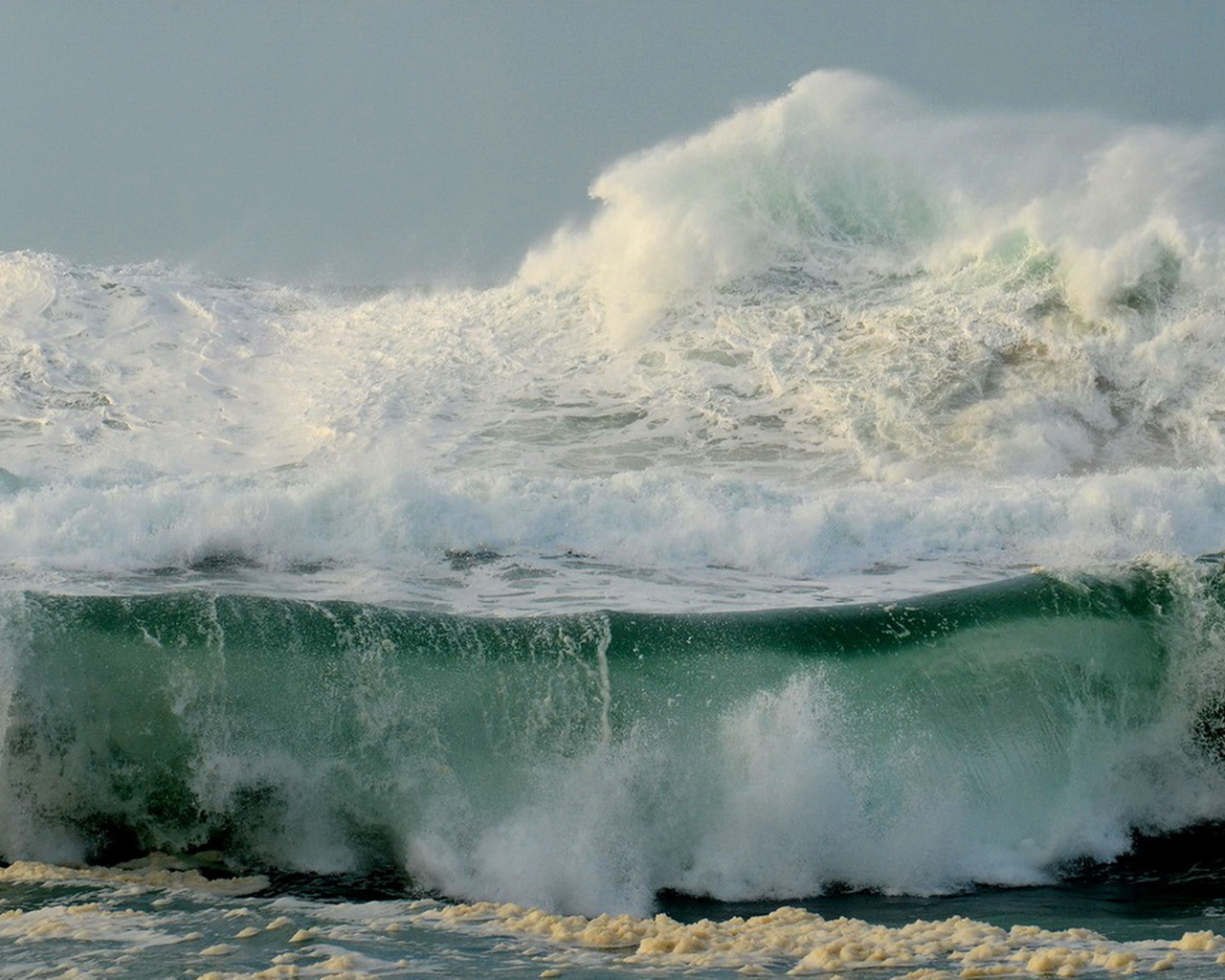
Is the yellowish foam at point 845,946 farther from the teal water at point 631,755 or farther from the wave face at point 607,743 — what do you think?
the wave face at point 607,743

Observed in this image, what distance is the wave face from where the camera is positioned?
22.8ft

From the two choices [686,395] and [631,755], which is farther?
[686,395]

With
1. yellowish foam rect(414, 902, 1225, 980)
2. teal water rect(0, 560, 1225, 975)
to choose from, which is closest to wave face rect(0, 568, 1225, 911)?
teal water rect(0, 560, 1225, 975)

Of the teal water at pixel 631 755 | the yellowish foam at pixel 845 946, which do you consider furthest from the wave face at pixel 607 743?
the yellowish foam at pixel 845 946

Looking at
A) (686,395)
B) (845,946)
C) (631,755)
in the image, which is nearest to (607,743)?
(631,755)

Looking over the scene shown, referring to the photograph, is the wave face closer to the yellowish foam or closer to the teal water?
the teal water

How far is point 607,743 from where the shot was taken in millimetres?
7242

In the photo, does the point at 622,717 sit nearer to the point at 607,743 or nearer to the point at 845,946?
the point at 607,743

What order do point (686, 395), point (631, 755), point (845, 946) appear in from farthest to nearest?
point (686, 395)
point (631, 755)
point (845, 946)

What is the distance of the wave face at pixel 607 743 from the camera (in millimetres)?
6938

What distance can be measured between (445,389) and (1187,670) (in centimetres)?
1029

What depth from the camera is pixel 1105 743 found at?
7.69m

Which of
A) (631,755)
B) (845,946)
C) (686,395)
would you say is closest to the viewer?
(845,946)

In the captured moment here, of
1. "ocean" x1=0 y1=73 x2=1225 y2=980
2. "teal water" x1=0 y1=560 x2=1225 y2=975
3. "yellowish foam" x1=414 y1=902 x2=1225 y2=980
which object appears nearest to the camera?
"yellowish foam" x1=414 y1=902 x2=1225 y2=980
